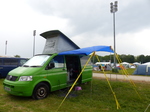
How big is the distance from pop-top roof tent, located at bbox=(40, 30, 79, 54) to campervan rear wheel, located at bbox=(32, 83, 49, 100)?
7.03ft

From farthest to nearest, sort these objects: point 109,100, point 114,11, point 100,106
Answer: point 114,11 → point 109,100 → point 100,106

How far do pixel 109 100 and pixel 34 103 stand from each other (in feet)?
9.55

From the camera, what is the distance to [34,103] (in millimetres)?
4359

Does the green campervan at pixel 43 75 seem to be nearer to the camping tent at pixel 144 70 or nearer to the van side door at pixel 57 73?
the van side door at pixel 57 73

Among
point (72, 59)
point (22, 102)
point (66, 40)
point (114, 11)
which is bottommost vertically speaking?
point (22, 102)

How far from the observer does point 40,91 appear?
4785 millimetres

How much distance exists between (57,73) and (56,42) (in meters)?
1.99

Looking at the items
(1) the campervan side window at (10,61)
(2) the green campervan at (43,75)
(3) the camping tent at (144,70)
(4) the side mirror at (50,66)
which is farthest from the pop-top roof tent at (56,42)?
(3) the camping tent at (144,70)

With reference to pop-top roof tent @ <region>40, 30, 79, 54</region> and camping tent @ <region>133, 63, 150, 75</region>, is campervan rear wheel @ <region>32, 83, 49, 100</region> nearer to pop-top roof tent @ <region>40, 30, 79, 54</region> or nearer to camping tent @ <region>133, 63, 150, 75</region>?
pop-top roof tent @ <region>40, 30, 79, 54</region>

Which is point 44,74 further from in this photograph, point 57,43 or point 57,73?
point 57,43

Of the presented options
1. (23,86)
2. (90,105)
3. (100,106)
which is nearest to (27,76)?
(23,86)

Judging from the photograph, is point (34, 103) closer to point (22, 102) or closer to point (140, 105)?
point (22, 102)

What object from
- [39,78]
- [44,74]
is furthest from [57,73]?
[39,78]

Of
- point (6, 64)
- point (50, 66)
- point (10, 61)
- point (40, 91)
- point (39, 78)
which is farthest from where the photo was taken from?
point (10, 61)
